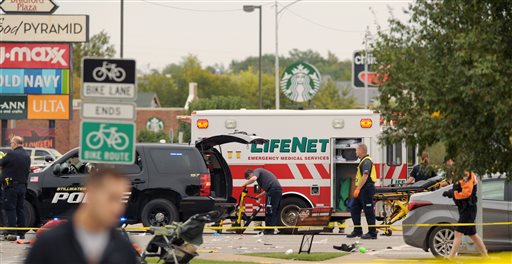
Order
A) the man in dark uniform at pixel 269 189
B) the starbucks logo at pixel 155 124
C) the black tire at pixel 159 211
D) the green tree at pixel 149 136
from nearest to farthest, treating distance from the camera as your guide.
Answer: the black tire at pixel 159 211
the man in dark uniform at pixel 269 189
the green tree at pixel 149 136
the starbucks logo at pixel 155 124

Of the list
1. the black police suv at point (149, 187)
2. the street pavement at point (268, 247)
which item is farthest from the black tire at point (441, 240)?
the black police suv at point (149, 187)

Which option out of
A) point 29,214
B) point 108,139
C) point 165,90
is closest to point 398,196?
point 29,214

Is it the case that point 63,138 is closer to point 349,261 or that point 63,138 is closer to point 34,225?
point 34,225

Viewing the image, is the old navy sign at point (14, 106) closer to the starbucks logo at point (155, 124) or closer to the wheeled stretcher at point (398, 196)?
the wheeled stretcher at point (398, 196)

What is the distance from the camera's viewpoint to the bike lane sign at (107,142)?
11.6 meters

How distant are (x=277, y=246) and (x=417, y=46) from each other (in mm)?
6055

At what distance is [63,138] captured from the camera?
71.4m

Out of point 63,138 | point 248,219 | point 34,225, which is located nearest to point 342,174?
point 248,219

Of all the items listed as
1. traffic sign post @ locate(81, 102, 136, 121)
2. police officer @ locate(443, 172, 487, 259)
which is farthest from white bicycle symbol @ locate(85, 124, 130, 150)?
police officer @ locate(443, 172, 487, 259)

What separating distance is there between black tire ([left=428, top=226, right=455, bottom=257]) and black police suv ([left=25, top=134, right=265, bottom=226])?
5391 millimetres

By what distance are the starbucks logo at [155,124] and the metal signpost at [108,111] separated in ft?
205

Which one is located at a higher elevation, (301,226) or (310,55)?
(310,55)

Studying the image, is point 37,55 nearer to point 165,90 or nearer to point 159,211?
point 159,211

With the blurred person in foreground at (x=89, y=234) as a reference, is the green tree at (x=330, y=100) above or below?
above
